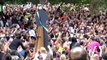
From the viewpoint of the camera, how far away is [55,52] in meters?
13.1

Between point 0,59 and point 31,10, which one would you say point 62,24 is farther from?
point 0,59

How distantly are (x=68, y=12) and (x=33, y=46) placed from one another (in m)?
23.7

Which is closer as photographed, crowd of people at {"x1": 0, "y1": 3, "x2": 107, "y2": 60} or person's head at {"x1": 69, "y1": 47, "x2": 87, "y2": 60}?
person's head at {"x1": 69, "y1": 47, "x2": 87, "y2": 60}

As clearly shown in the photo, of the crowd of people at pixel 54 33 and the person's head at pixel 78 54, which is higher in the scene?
→ the crowd of people at pixel 54 33

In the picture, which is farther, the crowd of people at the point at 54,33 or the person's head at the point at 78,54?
the crowd of people at the point at 54,33

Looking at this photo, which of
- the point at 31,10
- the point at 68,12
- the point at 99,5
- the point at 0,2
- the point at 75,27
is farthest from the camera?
the point at 99,5

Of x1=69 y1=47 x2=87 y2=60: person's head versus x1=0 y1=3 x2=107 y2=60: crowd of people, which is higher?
x1=0 y1=3 x2=107 y2=60: crowd of people

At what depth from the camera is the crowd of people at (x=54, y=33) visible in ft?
41.2

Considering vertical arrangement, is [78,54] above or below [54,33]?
below

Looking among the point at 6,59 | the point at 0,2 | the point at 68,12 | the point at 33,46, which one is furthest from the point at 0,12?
the point at 6,59

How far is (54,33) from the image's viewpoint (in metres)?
23.4

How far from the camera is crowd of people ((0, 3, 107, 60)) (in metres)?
12.6

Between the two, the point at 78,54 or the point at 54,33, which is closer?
the point at 78,54

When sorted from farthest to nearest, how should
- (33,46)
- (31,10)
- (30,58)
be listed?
1. (31,10)
2. (33,46)
3. (30,58)
